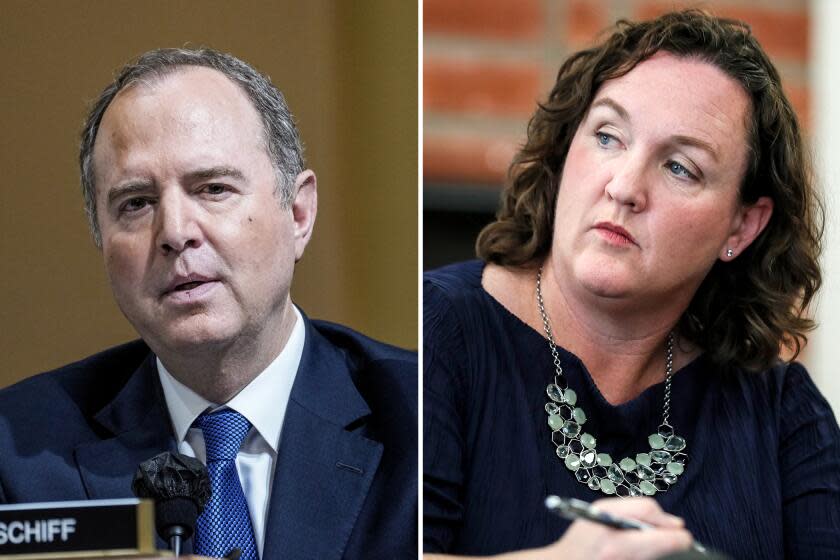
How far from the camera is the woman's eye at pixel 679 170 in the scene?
2564 millimetres

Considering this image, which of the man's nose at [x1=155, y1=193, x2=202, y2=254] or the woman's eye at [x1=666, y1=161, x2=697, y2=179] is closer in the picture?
Result: the man's nose at [x1=155, y1=193, x2=202, y2=254]

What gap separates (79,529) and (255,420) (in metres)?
0.41

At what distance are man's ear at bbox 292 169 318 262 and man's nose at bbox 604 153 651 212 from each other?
22.7 inches

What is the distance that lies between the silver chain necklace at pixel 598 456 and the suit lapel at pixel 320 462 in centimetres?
36

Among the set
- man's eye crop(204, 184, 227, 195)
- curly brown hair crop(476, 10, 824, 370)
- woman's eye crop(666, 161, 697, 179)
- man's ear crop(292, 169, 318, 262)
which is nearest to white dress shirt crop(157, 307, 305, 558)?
man's ear crop(292, 169, 318, 262)

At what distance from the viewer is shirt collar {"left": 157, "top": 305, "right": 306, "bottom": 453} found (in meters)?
2.50

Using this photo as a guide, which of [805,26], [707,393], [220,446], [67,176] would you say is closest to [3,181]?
[67,176]

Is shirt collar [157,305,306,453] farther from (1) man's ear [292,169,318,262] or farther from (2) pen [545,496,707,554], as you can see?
(2) pen [545,496,707,554]

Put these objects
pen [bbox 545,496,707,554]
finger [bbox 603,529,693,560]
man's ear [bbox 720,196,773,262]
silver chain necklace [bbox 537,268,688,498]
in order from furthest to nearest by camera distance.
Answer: man's ear [bbox 720,196,773,262] → silver chain necklace [bbox 537,268,688,498] → finger [bbox 603,529,693,560] → pen [bbox 545,496,707,554]

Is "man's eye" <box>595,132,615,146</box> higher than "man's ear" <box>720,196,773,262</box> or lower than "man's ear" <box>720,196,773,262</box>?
higher

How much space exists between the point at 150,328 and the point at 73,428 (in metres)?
0.23

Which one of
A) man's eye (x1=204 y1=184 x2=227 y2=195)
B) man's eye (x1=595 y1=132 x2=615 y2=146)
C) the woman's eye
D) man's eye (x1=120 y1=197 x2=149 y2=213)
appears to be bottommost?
man's eye (x1=120 y1=197 x2=149 y2=213)

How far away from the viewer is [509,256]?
2639 millimetres

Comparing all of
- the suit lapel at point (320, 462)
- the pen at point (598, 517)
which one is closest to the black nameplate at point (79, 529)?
the suit lapel at point (320, 462)
